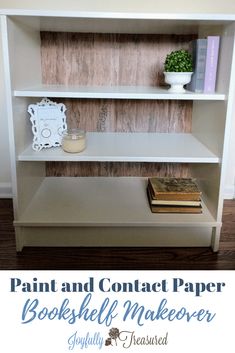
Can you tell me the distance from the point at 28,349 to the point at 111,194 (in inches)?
38.3

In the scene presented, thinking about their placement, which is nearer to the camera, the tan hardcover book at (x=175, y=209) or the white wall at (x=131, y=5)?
the tan hardcover book at (x=175, y=209)

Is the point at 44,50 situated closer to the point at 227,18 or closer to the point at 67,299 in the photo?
the point at 227,18

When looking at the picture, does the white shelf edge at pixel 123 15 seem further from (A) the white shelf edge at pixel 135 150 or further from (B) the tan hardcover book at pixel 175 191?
(B) the tan hardcover book at pixel 175 191

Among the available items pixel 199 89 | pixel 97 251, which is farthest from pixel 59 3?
pixel 97 251

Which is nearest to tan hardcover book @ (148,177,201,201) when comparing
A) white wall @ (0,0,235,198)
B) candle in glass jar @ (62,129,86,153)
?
candle in glass jar @ (62,129,86,153)

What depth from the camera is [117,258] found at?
129cm

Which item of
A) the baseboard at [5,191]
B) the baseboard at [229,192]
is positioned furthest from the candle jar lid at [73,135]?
the baseboard at [229,192]

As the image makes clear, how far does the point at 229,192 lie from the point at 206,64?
32.4 inches

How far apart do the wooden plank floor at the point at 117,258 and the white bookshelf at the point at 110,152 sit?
0.04 meters

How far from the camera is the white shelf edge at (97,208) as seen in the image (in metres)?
1.32

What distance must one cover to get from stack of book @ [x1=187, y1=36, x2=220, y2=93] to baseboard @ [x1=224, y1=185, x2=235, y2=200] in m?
0.72

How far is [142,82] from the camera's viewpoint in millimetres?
1612

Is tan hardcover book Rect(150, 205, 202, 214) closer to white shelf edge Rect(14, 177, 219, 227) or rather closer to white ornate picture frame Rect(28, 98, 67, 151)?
white shelf edge Rect(14, 177, 219, 227)

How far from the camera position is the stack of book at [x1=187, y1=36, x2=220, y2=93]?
1249mm
